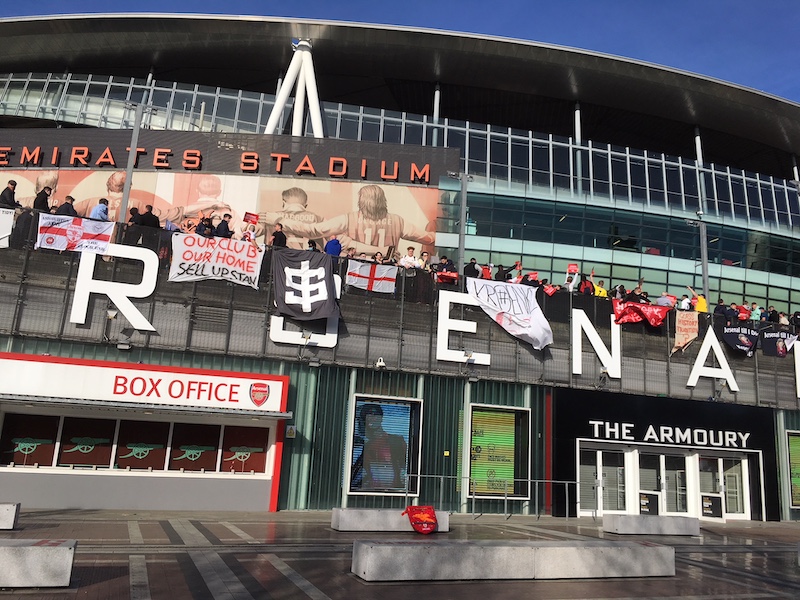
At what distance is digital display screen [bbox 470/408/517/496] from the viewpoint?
23.2 meters

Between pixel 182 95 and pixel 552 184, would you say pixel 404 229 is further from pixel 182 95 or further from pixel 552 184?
pixel 182 95

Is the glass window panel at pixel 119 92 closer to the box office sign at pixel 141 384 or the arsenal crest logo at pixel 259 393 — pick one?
the box office sign at pixel 141 384

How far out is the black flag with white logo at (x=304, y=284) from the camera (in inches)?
877

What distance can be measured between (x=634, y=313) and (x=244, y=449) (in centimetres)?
1522

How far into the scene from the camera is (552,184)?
40.8 m

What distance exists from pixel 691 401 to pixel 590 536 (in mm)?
10693

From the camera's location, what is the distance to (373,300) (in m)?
23.4

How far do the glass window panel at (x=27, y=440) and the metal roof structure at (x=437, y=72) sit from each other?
96.2ft

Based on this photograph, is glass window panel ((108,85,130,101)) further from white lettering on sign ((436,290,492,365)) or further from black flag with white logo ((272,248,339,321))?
white lettering on sign ((436,290,492,365))

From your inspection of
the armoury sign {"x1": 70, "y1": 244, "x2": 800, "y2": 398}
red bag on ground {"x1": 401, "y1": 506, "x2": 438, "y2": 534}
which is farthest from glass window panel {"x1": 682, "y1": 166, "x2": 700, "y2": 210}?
red bag on ground {"x1": 401, "y1": 506, "x2": 438, "y2": 534}

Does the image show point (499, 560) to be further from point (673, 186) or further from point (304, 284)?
point (673, 186)

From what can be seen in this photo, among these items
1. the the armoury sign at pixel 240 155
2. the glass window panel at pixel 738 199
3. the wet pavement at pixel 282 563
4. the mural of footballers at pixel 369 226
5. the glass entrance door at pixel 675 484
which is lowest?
the wet pavement at pixel 282 563

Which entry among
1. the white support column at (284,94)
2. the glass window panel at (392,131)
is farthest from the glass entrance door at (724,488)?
the white support column at (284,94)

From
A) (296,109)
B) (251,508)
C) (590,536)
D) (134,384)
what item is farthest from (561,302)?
(296,109)
